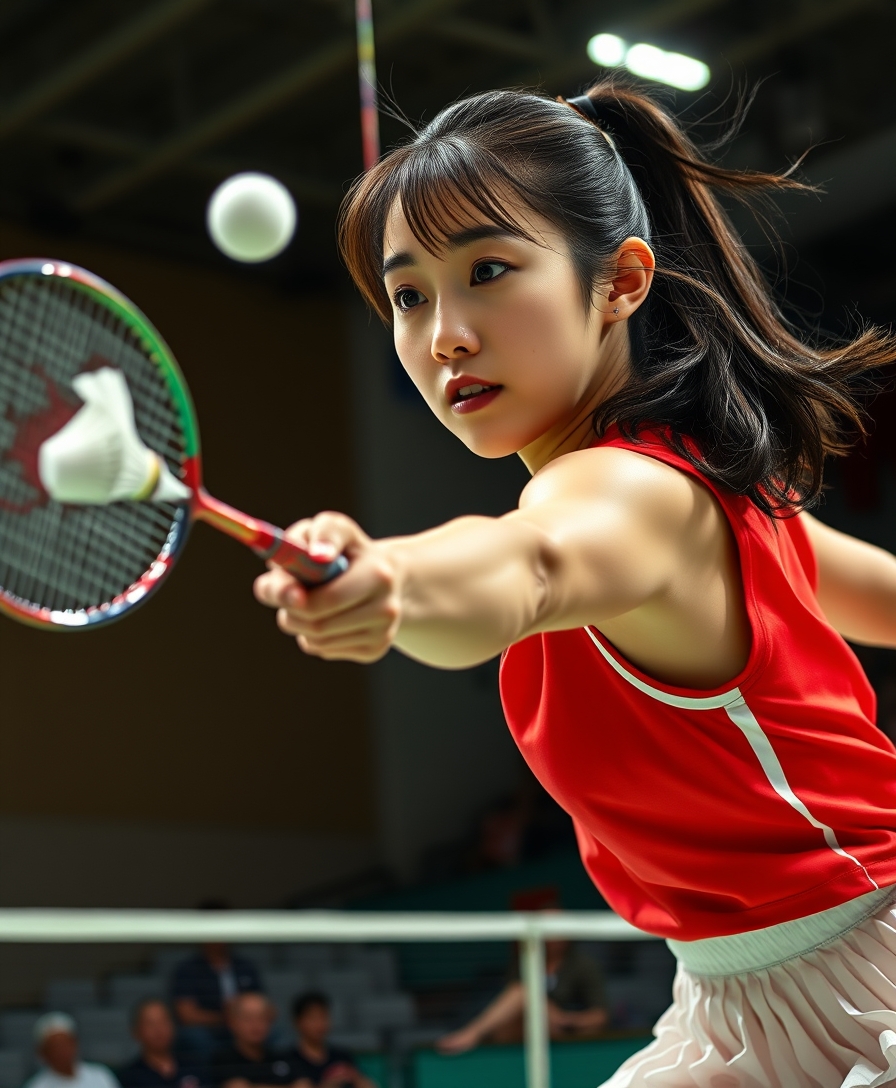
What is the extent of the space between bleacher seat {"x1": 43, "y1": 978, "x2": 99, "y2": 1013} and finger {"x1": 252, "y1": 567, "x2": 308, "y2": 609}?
6155 mm

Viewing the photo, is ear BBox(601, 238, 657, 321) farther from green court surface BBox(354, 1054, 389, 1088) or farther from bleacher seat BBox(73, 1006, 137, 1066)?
bleacher seat BBox(73, 1006, 137, 1066)

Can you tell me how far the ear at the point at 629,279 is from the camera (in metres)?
1.27

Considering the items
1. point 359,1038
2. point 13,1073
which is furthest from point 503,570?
point 359,1038

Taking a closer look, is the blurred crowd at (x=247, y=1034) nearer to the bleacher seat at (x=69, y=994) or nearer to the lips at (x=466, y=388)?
the bleacher seat at (x=69, y=994)

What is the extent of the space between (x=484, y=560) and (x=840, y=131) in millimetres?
7116

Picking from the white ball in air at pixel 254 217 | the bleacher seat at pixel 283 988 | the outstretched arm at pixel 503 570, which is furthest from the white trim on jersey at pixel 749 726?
the bleacher seat at pixel 283 988

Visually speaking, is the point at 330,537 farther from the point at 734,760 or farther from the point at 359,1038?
the point at 359,1038

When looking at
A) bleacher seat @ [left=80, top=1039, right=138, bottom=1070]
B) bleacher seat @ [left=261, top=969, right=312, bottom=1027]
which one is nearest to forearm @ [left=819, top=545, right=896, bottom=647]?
bleacher seat @ [left=80, top=1039, right=138, bottom=1070]

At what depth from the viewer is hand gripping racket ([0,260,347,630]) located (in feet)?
3.41

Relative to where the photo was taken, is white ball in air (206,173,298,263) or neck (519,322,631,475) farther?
white ball in air (206,173,298,263)

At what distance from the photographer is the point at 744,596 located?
117 centimetres

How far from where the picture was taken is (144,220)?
8977 millimetres

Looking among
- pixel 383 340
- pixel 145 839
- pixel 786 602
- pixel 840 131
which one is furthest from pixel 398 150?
pixel 383 340

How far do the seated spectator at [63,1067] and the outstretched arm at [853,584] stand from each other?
10.5ft
